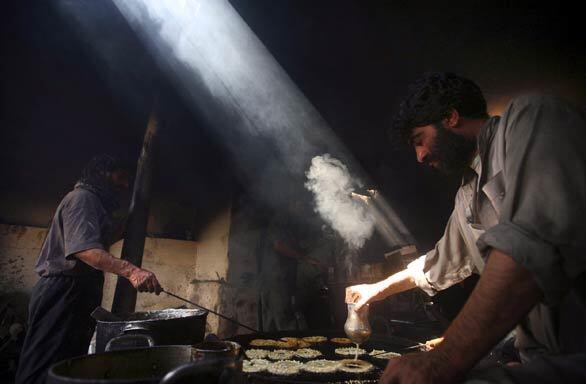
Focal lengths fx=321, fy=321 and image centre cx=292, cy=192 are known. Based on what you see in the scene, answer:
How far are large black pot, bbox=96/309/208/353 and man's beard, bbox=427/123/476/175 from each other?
2381 mm

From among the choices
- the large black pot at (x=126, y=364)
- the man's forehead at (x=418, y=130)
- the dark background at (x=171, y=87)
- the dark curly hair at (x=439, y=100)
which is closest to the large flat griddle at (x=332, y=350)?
the large black pot at (x=126, y=364)

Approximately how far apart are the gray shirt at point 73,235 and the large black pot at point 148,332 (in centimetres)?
138

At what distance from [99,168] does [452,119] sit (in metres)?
4.41

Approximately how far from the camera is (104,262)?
11.5 ft

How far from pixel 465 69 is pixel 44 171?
9316 mm

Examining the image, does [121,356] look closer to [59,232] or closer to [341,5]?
[59,232]

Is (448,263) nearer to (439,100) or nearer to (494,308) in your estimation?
(439,100)

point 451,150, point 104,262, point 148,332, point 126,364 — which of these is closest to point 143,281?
point 104,262

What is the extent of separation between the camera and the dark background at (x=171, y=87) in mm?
5938

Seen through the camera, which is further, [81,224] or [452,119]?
[81,224]

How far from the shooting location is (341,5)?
6.11 metres

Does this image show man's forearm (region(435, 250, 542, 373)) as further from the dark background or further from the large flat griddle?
the dark background

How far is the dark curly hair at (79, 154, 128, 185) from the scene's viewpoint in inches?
172

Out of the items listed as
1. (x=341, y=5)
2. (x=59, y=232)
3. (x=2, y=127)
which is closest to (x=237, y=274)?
(x=59, y=232)
